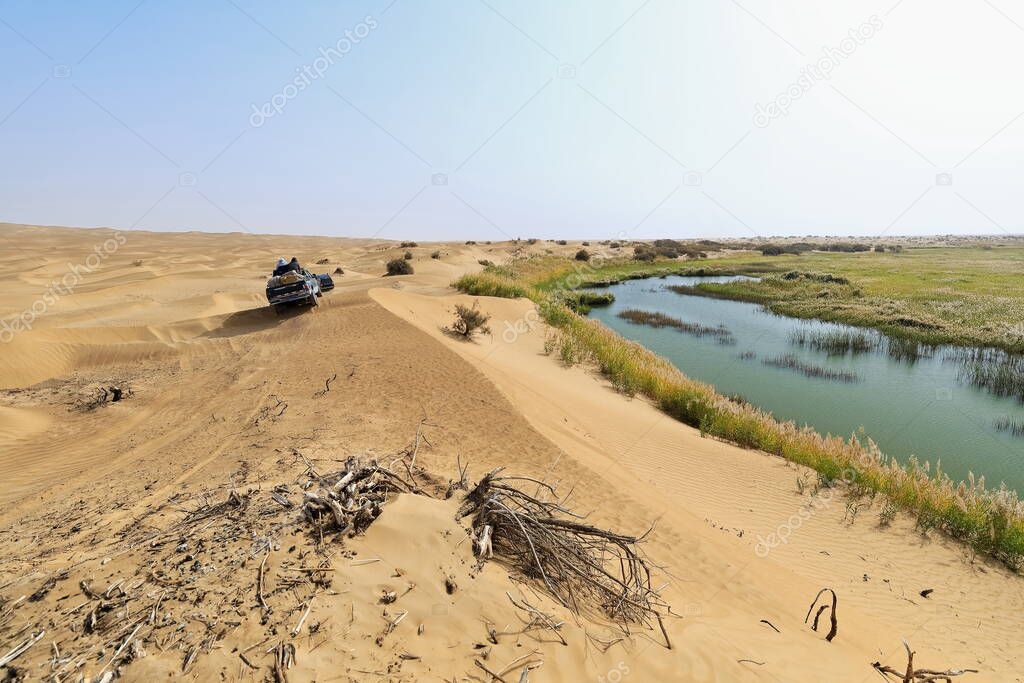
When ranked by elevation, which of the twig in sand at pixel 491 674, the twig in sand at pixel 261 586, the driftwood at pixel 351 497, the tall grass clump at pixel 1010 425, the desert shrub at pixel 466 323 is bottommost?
the tall grass clump at pixel 1010 425

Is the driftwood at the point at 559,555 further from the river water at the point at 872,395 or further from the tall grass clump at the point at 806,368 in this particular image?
the tall grass clump at the point at 806,368

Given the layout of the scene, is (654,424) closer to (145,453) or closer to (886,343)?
(145,453)

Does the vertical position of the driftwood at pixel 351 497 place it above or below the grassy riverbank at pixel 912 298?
below

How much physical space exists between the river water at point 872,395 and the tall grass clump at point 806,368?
0.20m

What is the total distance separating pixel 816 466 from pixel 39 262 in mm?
42316

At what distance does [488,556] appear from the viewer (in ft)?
12.8

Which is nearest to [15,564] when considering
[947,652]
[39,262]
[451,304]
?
[947,652]

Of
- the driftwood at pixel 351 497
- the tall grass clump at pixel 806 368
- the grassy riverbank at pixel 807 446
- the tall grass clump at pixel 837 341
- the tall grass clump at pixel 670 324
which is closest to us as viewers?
the driftwood at pixel 351 497

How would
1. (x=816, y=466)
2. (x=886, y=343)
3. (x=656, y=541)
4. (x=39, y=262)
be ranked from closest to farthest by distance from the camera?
1. (x=656, y=541)
2. (x=816, y=466)
3. (x=886, y=343)
4. (x=39, y=262)

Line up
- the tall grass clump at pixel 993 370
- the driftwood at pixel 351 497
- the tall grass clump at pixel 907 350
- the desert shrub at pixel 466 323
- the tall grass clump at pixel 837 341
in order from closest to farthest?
the driftwood at pixel 351 497 → the tall grass clump at pixel 993 370 → the desert shrub at pixel 466 323 → the tall grass clump at pixel 907 350 → the tall grass clump at pixel 837 341

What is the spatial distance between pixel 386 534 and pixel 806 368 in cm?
1764

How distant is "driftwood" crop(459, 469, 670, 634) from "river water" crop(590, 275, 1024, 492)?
9.91 meters

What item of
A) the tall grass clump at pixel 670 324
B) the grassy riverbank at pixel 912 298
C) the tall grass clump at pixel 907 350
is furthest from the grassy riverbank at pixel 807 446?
the grassy riverbank at pixel 912 298

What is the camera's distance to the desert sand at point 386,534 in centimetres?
295
